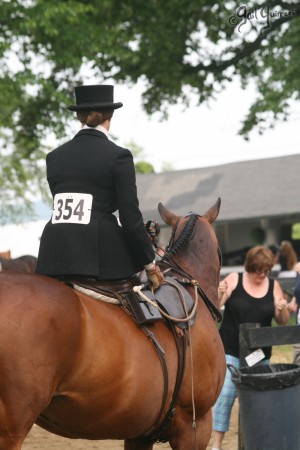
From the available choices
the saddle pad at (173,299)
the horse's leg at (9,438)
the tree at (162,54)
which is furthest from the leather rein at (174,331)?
the tree at (162,54)

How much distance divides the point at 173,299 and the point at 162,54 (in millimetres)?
16916

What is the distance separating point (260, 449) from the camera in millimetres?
6984

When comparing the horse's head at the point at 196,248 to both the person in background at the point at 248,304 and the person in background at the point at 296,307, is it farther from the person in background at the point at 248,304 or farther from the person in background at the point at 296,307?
the person in background at the point at 296,307

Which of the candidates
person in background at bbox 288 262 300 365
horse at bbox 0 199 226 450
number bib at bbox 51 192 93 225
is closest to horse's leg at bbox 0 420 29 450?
horse at bbox 0 199 226 450

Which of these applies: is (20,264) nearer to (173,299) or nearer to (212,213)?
(212,213)

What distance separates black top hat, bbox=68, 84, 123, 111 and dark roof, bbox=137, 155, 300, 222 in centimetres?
3218

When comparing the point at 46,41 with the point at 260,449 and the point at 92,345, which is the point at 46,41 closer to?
the point at 260,449

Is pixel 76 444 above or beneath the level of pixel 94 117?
beneath

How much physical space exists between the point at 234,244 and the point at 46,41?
998 inches

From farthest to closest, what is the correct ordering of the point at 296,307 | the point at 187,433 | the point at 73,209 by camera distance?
the point at 296,307 → the point at 187,433 → the point at 73,209

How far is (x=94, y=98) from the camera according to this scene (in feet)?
17.0

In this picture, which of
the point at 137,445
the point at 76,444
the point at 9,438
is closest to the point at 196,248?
the point at 137,445

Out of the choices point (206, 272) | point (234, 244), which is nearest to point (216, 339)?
point (206, 272)

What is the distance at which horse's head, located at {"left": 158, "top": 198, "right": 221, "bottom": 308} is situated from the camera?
594 centimetres
